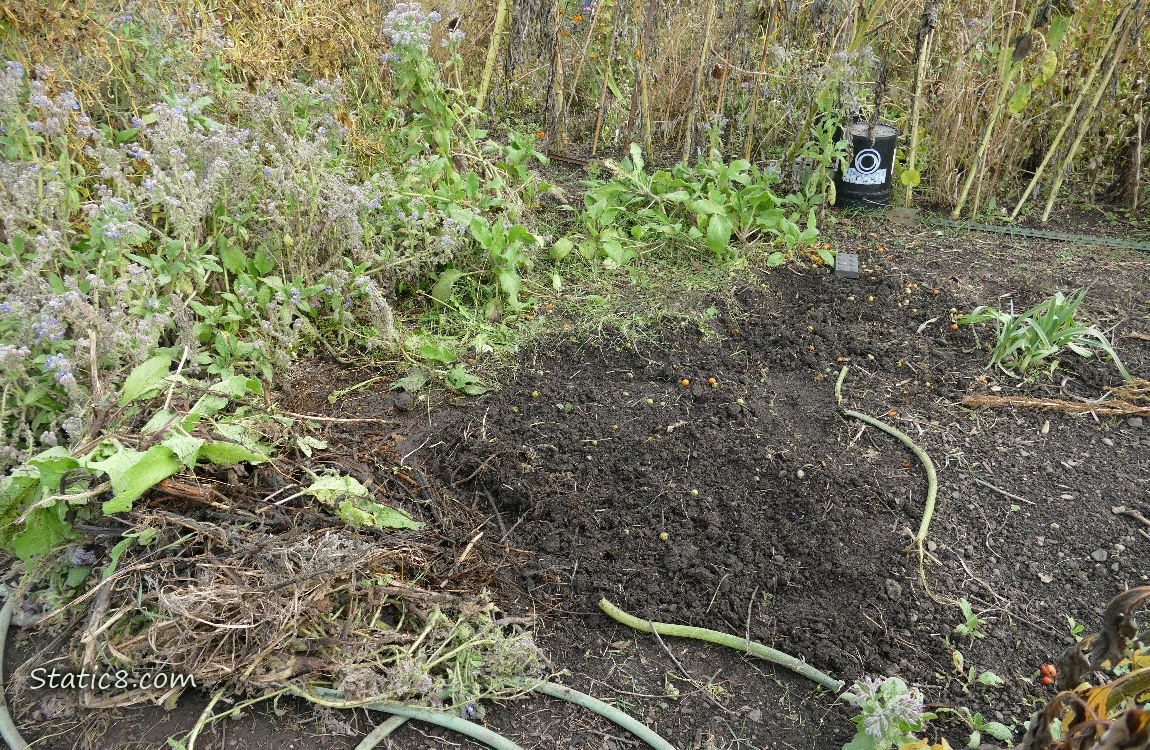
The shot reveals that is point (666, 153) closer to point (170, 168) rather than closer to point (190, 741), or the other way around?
point (170, 168)

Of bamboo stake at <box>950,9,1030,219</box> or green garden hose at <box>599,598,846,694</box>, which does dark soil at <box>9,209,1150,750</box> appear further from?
bamboo stake at <box>950,9,1030,219</box>

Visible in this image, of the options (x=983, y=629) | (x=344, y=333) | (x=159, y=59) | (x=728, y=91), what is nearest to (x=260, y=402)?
(x=344, y=333)

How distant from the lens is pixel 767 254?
387 centimetres

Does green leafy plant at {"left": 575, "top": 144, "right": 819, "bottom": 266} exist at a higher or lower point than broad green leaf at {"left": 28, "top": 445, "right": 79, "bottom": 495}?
higher

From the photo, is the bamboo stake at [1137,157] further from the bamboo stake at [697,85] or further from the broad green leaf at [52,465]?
the broad green leaf at [52,465]

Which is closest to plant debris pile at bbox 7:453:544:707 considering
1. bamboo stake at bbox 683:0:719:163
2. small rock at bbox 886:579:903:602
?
small rock at bbox 886:579:903:602

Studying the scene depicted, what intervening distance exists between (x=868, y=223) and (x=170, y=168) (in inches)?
135

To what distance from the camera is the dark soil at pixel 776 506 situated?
1.98 meters

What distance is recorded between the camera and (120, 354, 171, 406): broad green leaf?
213cm

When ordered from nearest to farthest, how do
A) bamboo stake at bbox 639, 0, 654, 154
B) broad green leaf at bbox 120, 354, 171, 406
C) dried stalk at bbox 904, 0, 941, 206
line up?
broad green leaf at bbox 120, 354, 171, 406 < dried stalk at bbox 904, 0, 941, 206 < bamboo stake at bbox 639, 0, 654, 154

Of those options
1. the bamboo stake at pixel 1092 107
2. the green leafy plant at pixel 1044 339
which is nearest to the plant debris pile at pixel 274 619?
the green leafy plant at pixel 1044 339

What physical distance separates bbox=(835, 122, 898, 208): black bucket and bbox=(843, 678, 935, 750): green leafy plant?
10.6 ft

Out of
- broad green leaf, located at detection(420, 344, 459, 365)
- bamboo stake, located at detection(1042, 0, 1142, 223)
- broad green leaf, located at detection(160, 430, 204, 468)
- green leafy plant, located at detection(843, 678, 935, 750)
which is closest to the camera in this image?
green leafy plant, located at detection(843, 678, 935, 750)

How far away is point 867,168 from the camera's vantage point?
4316mm
